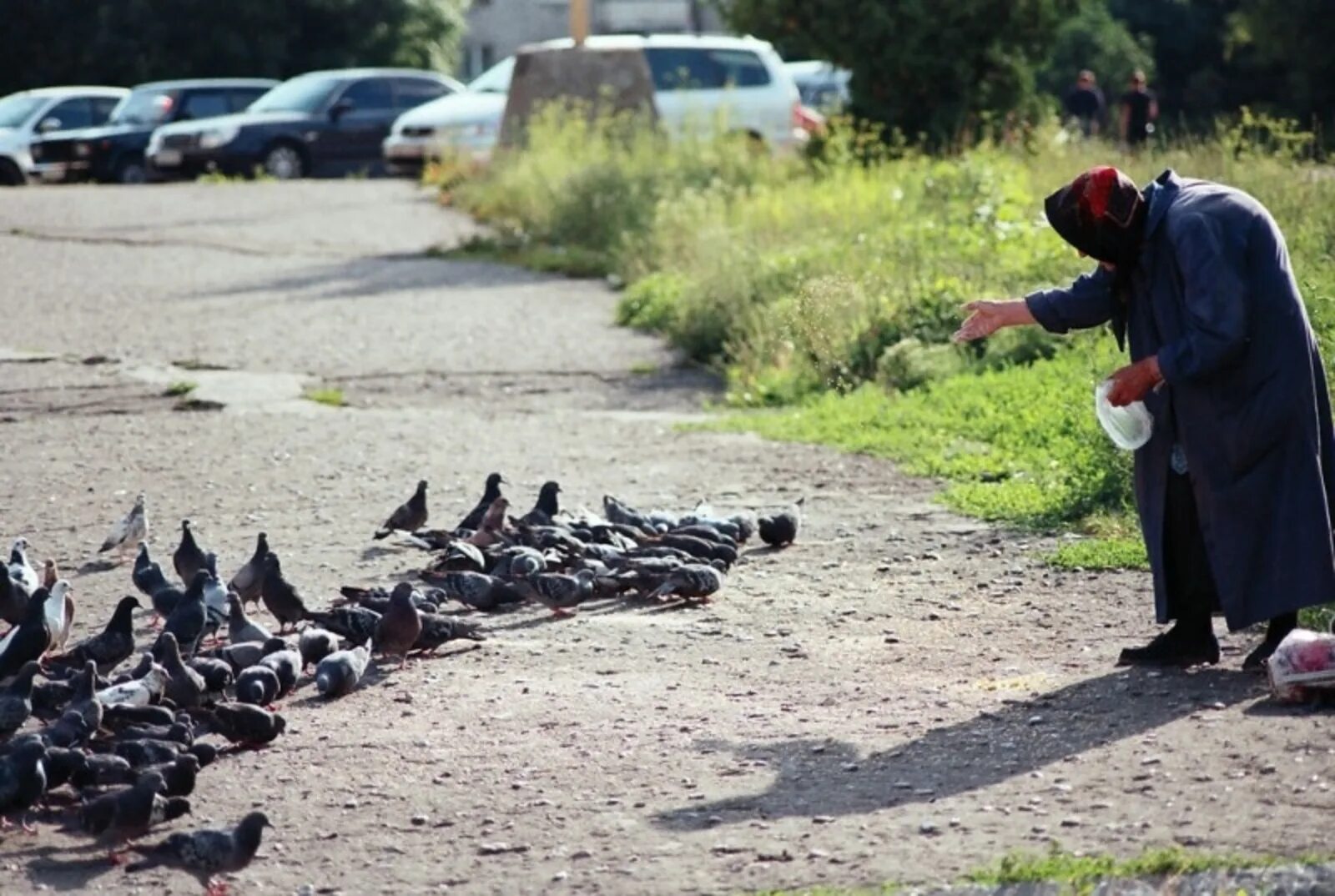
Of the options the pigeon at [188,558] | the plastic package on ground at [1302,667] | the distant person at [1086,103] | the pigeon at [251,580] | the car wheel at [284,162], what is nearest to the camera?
the plastic package on ground at [1302,667]

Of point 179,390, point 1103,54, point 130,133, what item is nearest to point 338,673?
point 179,390

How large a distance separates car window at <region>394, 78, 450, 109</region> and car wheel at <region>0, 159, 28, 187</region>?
648 cm

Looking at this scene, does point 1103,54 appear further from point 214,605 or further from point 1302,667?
point 1302,667

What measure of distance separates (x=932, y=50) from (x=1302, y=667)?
1726 centimetres

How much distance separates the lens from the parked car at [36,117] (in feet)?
119

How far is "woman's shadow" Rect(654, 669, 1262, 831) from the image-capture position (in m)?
6.04

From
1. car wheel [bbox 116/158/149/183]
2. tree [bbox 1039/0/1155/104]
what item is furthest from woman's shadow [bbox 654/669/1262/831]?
tree [bbox 1039/0/1155/104]

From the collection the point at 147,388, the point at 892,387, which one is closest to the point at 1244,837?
the point at 892,387

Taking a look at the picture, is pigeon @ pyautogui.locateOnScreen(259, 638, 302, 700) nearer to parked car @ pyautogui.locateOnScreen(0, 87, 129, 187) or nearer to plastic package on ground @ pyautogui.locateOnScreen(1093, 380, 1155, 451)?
plastic package on ground @ pyautogui.locateOnScreen(1093, 380, 1155, 451)

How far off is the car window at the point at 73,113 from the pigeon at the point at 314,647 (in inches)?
1275

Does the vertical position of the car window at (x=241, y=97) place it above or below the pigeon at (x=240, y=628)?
above

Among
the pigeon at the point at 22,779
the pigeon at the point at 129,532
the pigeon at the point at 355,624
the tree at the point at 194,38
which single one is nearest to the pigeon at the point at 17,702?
the pigeon at the point at 22,779

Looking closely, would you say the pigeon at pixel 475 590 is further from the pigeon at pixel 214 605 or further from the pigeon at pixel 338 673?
the pigeon at pixel 338 673

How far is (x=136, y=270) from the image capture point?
2130 centimetres
